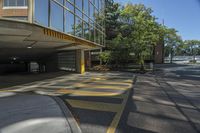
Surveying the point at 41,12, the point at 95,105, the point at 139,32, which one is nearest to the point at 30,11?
the point at 41,12

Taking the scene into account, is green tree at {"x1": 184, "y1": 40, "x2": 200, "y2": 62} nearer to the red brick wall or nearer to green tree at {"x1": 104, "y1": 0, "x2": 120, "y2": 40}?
green tree at {"x1": 104, "y1": 0, "x2": 120, "y2": 40}

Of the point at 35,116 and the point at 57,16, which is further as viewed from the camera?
the point at 57,16

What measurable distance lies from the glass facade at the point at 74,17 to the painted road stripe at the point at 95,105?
4499mm

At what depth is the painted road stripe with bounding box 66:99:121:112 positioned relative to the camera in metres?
8.93

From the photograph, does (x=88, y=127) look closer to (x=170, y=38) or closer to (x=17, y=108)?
(x=17, y=108)

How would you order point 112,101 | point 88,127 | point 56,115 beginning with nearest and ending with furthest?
1. point 88,127
2. point 56,115
3. point 112,101

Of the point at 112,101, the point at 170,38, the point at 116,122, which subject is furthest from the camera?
the point at 170,38

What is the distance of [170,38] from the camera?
59.5m

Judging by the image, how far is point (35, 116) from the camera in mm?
7551

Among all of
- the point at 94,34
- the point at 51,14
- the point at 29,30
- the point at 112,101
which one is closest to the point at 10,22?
the point at 29,30

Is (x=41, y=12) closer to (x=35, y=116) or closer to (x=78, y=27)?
(x=78, y=27)

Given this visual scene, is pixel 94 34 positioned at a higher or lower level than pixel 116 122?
higher

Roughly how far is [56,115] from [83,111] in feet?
3.31

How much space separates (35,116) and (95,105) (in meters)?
2.46
